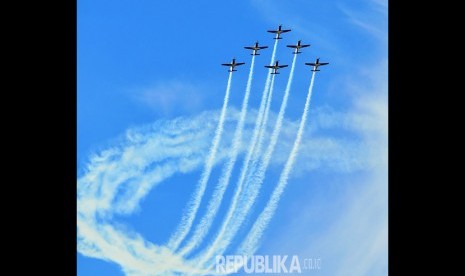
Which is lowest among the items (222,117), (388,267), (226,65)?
(388,267)

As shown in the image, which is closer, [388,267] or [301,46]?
[388,267]

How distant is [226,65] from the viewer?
55.6ft

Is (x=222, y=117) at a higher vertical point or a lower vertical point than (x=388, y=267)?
higher

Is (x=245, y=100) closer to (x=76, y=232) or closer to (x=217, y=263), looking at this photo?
(x=217, y=263)

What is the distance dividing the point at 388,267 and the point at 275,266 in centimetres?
232

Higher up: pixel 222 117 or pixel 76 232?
pixel 222 117
